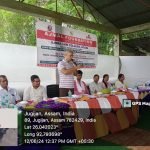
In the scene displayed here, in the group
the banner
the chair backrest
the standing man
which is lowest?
the chair backrest

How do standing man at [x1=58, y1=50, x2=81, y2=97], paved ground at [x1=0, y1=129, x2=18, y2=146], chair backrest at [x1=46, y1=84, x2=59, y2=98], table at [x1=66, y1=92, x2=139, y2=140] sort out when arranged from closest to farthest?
1. paved ground at [x1=0, y1=129, x2=18, y2=146]
2. table at [x1=66, y1=92, x2=139, y2=140]
3. standing man at [x1=58, y1=50, x2=81, y2=97]
4. chair backrest at [x1=46, y1=84, x2=59, y2=98]

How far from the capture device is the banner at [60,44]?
4626mm

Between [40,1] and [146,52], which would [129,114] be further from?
[40,1]

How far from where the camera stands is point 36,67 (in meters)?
4.86

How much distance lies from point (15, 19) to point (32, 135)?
22.0 feet

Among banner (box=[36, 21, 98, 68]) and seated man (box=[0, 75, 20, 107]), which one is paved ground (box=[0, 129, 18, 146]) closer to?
seated man (box=[0, 75, 20, 107])

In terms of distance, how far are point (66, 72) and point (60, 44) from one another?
153 cm

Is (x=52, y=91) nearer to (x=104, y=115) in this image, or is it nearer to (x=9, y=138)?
(x=104, y=115)

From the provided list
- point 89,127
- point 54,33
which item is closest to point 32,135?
point 89,127

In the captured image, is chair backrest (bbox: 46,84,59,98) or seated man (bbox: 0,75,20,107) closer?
seated man (bbox: 0,75,20,107)

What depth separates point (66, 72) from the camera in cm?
362

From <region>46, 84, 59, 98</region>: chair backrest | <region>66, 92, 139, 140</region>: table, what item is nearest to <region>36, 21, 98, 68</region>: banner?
<region>46, 84, 59, 98</region>: chair backrest

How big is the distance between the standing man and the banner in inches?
38.1

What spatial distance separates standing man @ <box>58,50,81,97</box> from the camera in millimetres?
3645
